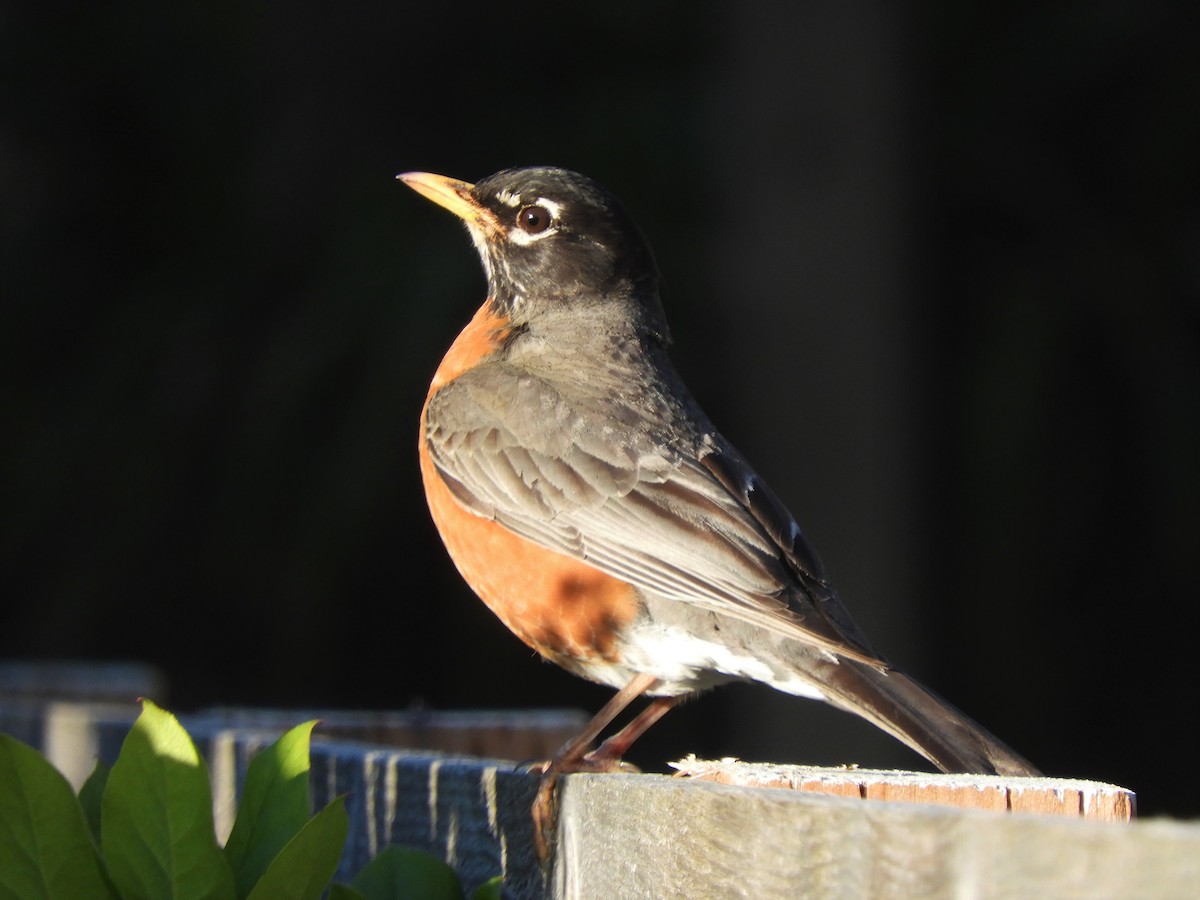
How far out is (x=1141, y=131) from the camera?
7.95m

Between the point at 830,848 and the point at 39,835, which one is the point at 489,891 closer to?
the point at 39,835

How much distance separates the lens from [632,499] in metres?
3.14

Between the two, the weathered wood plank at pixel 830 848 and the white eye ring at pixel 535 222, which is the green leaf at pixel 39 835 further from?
the white eye ring at pixel 535 222

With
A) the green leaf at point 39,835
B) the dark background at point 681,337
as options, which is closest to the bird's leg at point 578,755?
the green leaf at point 39,835

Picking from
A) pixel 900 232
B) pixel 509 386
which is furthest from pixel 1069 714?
pixel 509 386

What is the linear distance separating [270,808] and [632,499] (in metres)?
1.34

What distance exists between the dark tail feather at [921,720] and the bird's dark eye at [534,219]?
5.35ft

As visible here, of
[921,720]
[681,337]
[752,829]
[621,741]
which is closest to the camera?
[752,829]

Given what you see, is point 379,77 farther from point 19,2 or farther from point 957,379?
point 957,379

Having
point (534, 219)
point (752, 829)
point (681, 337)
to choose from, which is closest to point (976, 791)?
point (752, 829)

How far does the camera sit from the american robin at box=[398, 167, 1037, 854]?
2691mm

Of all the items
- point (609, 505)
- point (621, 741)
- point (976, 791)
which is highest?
point (609, 505)

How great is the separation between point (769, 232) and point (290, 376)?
2.40 meters

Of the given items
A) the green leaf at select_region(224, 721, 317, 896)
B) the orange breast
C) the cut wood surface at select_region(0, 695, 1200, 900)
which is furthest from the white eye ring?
the green leaf at select_region(224, 721, 317, 896)
